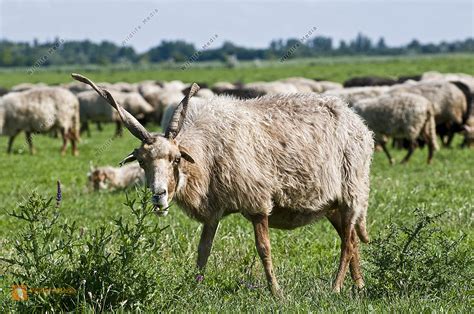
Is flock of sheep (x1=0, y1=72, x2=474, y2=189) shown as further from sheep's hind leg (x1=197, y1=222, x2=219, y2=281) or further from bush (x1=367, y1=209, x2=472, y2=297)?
bush (x1=367, y1=209, x2=472, y2=297)

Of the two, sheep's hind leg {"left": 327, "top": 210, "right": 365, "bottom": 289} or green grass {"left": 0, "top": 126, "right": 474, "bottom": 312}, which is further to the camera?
sheep's hind leg {"left": 327, "top": 210, "right": 365, "bottom": 289}

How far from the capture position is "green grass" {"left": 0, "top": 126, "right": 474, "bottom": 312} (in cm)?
545

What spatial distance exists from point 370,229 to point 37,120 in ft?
50.2

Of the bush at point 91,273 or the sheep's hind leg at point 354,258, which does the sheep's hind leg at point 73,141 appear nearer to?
the sheep's hind leg at point 354,258

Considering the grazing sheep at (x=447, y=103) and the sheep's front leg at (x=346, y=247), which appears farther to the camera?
the grazing sheep at (x=447, y=103)

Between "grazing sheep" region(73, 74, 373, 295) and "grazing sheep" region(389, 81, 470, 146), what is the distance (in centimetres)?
1557

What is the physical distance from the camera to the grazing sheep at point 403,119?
60.1 feet

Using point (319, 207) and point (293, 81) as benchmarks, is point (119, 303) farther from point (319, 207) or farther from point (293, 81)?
point (293, 81)

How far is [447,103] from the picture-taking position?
2250 centimetres

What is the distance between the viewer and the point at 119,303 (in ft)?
17.2

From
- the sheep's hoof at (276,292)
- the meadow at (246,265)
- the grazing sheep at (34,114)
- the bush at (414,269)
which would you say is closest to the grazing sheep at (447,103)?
the grazing sheep at (34,114)

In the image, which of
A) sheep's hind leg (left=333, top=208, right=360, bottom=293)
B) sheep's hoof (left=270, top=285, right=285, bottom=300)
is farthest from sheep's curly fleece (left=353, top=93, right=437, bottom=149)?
sheep's hoof (left=270, top=285, right=285, bottom=300)

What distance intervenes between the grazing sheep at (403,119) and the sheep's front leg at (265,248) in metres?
12.0

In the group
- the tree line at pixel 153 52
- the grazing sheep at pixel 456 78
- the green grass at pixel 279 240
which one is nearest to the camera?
the green grass at pixel 279 240
